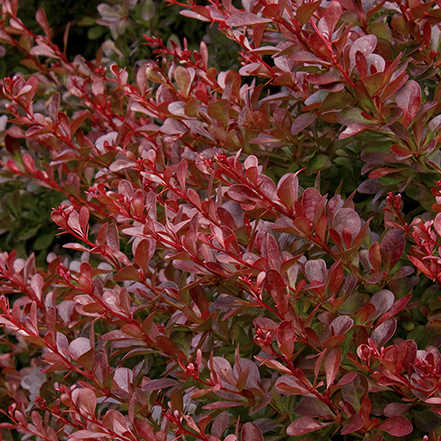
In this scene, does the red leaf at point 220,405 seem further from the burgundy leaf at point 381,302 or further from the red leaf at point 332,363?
the burgundy leaf at point 381,302

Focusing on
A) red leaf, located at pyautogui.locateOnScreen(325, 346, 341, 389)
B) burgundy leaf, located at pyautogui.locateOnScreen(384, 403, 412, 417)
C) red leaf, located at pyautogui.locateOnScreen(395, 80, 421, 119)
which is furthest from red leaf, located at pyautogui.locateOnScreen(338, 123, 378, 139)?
burgundy leaf, located at pyautogui.locateOnScreen(384, 403, 412, 417)

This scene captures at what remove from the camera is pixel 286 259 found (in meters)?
0.92

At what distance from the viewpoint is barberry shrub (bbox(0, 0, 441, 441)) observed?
94 centimetres

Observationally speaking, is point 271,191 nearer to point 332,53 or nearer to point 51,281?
point 332,53

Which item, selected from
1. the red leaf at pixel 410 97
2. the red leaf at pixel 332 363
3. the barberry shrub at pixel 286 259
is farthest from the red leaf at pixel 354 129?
the red leaf at pixel 332 363

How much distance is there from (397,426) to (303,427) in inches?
6.6

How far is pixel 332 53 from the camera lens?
0.99m

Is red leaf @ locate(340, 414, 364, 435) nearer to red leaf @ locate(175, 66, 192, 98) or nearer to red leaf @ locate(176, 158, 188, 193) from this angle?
red leaf @ locate(176, 158, 188, 193)

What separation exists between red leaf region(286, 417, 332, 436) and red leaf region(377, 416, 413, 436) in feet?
0.37

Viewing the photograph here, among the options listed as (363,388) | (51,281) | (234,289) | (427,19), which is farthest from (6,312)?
(427,19)

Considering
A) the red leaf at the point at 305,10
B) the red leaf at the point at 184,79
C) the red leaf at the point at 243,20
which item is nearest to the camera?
the red leaf at the point at 305,10

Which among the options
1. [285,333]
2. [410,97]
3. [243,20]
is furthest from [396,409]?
[243,20]

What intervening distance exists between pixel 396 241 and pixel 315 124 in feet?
1.39

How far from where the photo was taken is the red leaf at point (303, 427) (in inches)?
35.4
